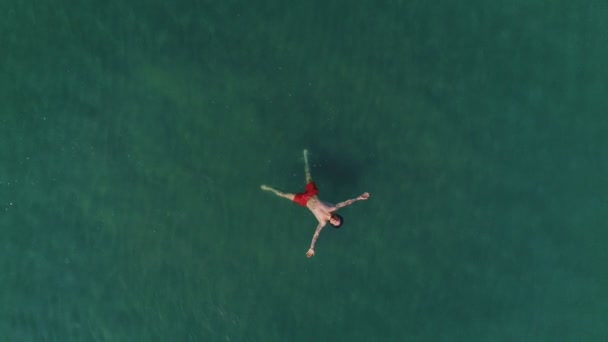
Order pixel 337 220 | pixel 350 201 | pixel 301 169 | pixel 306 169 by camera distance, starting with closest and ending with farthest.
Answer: pixel 337 220, pixel 350 201, pixel 306 169, pixel 301 169

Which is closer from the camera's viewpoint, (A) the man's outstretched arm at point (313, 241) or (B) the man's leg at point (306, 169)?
(A) the man's outstretched arm at point (313, 241)

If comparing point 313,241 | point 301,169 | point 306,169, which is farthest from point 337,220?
point 301,169

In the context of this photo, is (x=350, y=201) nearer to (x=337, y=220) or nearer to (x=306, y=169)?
(x=337, y=220)

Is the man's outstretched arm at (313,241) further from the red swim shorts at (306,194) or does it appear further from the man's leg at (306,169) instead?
the man's leg at (306,169)

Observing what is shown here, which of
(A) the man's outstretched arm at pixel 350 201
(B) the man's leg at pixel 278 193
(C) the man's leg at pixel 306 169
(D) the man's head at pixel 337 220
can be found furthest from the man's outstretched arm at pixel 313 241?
(C) the man's leg at pixel 306 169

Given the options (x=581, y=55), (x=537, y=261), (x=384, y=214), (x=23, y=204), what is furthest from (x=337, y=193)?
(x=23, y=204)

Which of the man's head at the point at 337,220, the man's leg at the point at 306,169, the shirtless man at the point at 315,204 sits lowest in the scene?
the man's head at the point at 337,220
